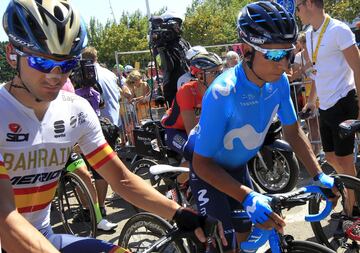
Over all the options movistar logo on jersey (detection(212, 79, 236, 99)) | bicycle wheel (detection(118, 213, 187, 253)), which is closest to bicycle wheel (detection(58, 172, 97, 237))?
bicycle wheel (detection(118, 213, 187, 253))

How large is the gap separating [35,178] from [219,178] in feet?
3.18

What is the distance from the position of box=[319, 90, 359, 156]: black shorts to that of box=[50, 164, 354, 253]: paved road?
A: 841mm

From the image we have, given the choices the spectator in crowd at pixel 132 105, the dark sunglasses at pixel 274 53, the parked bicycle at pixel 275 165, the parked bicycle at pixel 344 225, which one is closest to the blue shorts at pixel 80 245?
the dark sunglasses at pixel 274 53

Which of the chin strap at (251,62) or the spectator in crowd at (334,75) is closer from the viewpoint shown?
the chin strap at (251,62)

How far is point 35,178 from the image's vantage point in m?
2.17

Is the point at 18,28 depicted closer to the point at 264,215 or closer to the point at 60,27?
the point at 60,27

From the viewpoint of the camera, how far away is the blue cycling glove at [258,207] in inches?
83.4

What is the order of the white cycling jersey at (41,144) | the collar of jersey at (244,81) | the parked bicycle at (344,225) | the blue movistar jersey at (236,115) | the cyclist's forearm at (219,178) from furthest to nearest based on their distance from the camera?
the parked bicycle at (344,225) → the collar of jersey at (244,81) → the blue movistar jersey at (236,115) → the cyclist's forearm at (219,178) → the white cycling jersey at (41,144)

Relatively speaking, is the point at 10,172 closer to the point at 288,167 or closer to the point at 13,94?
the point at 13,94

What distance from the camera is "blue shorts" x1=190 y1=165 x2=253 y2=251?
2.67m

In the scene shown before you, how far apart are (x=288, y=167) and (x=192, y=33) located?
31235 mm

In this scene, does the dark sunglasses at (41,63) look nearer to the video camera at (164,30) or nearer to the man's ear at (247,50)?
the man's ear at (247,50)

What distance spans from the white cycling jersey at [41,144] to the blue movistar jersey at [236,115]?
575mm

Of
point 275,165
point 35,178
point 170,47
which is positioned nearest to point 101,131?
point 35,178
